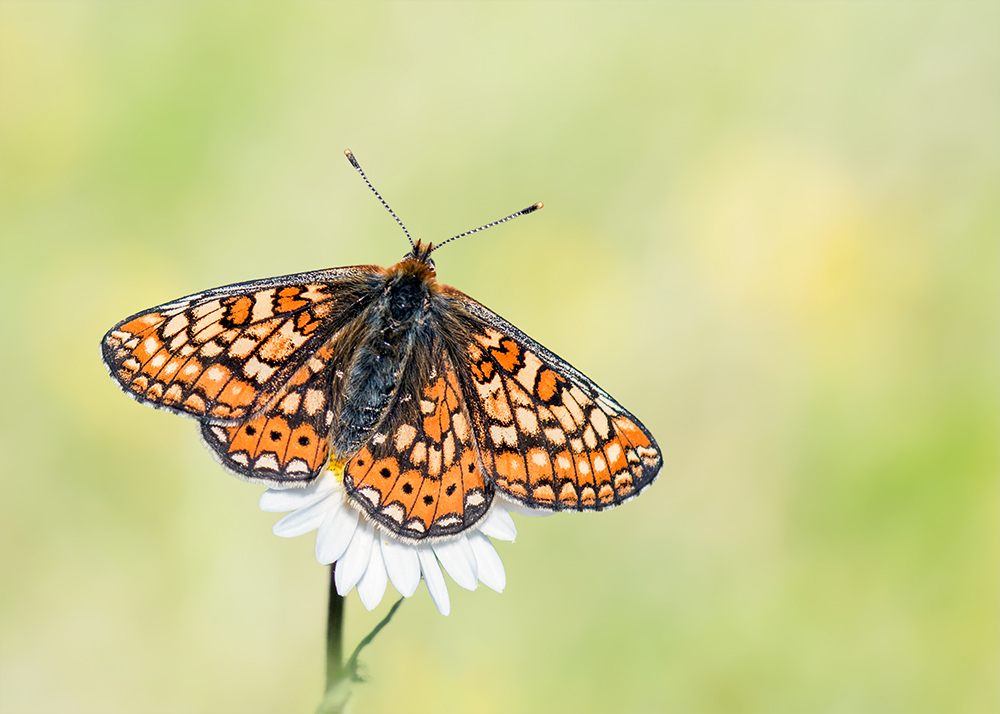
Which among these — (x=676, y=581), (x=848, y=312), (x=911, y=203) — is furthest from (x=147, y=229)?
(x=911, y=203)

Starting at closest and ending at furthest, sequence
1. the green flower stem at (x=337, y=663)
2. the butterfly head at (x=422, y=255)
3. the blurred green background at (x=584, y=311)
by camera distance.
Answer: the green flower stem at (x=337, y=663)
the butterfly head at (x=422, y=255)
the blurred green background at (x=584, y=311)

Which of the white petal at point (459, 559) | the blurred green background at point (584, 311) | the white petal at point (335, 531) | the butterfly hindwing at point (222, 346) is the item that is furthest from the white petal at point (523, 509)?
the blurred green background at point (584, 311)

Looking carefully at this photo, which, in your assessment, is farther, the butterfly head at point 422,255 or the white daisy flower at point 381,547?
the butterfly head at point 422,255

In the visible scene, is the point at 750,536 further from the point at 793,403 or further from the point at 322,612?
the point at 322,612

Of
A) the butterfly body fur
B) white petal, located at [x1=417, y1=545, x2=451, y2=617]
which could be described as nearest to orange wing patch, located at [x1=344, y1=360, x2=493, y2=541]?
the butterfly body fur

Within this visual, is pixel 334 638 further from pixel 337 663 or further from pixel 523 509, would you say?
pixel 523 509

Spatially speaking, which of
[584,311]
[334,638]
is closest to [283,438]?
[334,638]

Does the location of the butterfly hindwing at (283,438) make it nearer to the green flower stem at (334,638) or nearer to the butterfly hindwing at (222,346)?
the butterfly hindwing at (222,346)
